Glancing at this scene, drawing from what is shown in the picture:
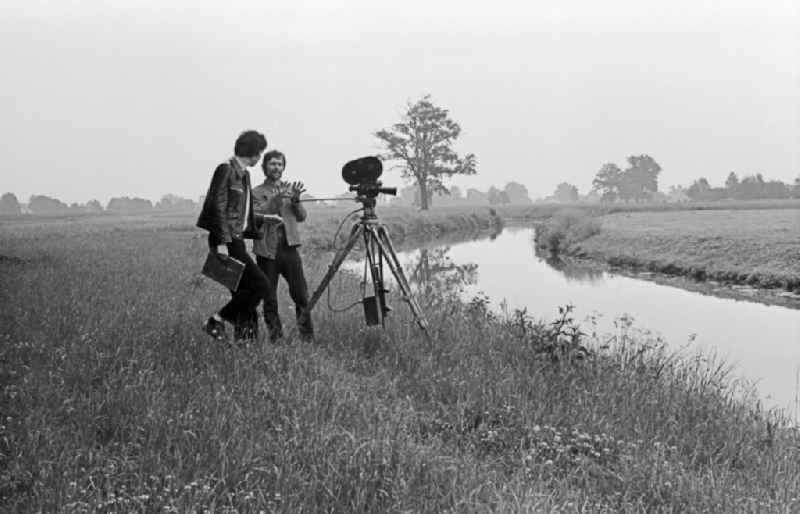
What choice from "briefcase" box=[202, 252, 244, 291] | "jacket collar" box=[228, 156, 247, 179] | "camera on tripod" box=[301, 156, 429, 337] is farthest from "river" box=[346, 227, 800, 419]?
"jacket collar" box=[228, 156, 247, 179]

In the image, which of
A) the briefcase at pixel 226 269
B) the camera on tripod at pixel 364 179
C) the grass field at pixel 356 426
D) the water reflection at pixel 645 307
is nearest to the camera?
the grass field at pixel 356 426

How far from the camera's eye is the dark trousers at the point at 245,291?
19.7 ft

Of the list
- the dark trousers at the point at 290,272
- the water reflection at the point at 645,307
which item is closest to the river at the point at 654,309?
the water reflection at the point at 645,307

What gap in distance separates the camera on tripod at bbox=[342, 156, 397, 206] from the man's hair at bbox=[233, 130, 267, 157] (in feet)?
3.06

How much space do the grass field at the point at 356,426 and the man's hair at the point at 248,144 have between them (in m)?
1.84

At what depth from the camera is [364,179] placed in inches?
256

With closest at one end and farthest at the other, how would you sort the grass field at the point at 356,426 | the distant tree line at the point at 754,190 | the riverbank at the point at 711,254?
the grass field at the point at 356,426
the riverbank at the point at 711,254
the distant tree line at the point at 754,190

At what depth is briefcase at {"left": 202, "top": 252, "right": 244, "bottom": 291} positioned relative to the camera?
18.5ft

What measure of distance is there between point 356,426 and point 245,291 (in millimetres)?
2317

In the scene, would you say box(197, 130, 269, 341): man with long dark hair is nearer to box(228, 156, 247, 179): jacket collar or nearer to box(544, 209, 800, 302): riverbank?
→ box(228, 156, 247, 179): jacket collar

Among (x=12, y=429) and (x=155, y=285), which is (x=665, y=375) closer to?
(x=12, y=429)

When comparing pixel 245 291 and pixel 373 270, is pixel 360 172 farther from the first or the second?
pixel 245 291

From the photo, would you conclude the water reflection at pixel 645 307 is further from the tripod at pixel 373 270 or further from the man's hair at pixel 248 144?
the man's hair at pixel 248 144

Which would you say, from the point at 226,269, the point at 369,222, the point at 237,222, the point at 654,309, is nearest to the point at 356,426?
the point at 226,269
